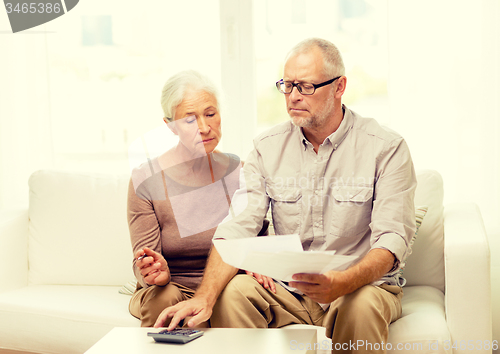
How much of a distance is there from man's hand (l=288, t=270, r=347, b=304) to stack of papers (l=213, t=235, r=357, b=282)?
0.13m

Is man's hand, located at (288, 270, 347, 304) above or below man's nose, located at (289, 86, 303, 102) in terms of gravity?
below

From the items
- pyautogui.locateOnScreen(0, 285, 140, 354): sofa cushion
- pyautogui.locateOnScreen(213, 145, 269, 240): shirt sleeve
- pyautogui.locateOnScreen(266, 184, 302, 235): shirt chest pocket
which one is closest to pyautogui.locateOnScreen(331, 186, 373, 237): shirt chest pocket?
pyautogui.locateOnScreen(266, 184, 302, 235): shirt chest pocket

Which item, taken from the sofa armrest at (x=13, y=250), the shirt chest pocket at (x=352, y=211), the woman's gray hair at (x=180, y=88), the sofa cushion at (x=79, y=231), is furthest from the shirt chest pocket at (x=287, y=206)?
the sofa armrest at (x=13, y=250)

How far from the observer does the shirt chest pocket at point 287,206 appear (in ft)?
5.50

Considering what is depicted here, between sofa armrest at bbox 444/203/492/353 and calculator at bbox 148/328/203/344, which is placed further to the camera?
sofa armrest at bbox 444/203/492/353

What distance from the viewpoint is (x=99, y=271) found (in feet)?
7.00

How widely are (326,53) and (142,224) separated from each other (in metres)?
0.81

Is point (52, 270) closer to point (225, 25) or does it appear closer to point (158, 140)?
point (158, 140)

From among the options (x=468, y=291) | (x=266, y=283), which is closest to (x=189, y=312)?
(x=266, y=283)

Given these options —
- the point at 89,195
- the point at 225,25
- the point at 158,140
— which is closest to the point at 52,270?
the point at 89,195

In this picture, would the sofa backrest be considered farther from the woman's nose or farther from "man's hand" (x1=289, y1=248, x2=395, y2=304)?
the woman's nose

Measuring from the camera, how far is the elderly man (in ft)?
4.63

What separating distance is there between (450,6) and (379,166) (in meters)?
1.14

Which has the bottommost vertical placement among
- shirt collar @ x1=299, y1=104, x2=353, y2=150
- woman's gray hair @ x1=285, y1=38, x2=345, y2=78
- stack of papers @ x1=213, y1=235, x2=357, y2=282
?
stack of papers @ x1=213, y1=235, x2=357, y2=282
